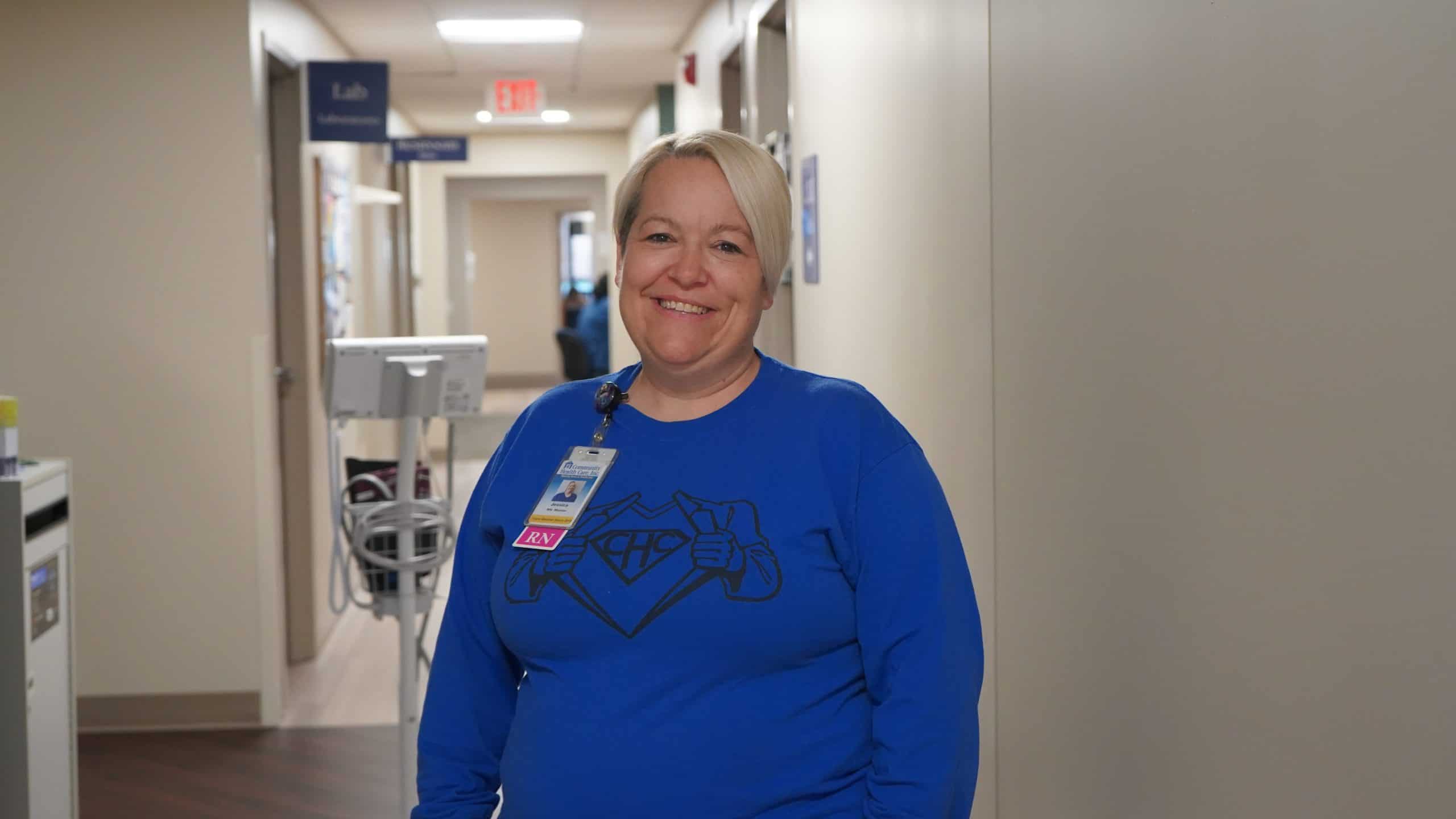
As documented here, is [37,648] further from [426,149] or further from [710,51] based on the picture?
[426,149]

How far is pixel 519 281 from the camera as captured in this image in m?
22.8

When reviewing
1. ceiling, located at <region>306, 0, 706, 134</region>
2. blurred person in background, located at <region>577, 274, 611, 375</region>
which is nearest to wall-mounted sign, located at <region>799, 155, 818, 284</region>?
ceiling, located at <region>306, 0, 706, 134</region>

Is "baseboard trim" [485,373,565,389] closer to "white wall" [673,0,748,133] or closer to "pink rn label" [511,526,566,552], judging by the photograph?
"white wall" [673,0,748,133]

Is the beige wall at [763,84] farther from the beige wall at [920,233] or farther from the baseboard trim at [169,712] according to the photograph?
the baseboard trim at [169,712]

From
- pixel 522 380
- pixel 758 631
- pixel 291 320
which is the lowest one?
pixel 522 380

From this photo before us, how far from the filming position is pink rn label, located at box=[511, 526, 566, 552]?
5.19ft

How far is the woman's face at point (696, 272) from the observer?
5.33ft

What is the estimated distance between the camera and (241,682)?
16.7ft

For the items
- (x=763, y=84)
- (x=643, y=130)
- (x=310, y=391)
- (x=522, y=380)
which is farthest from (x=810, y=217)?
A: (x=522, y=380)

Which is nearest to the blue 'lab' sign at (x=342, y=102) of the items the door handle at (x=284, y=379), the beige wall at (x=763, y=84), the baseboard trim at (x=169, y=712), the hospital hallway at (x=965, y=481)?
the door handle at (x=284, y=379)

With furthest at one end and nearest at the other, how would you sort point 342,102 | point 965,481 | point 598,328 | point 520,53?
point 598,328, point 520,53, point 342,102, point 965,481

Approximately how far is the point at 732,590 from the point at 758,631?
0.05 meters

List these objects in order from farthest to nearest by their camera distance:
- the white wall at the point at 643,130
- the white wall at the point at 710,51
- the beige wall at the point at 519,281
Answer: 1. the beige wall at the point at 519,281
2. the white wall at the point at 643,130
3. the white wall at the point at 710,51

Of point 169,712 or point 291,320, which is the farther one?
point 291,320
